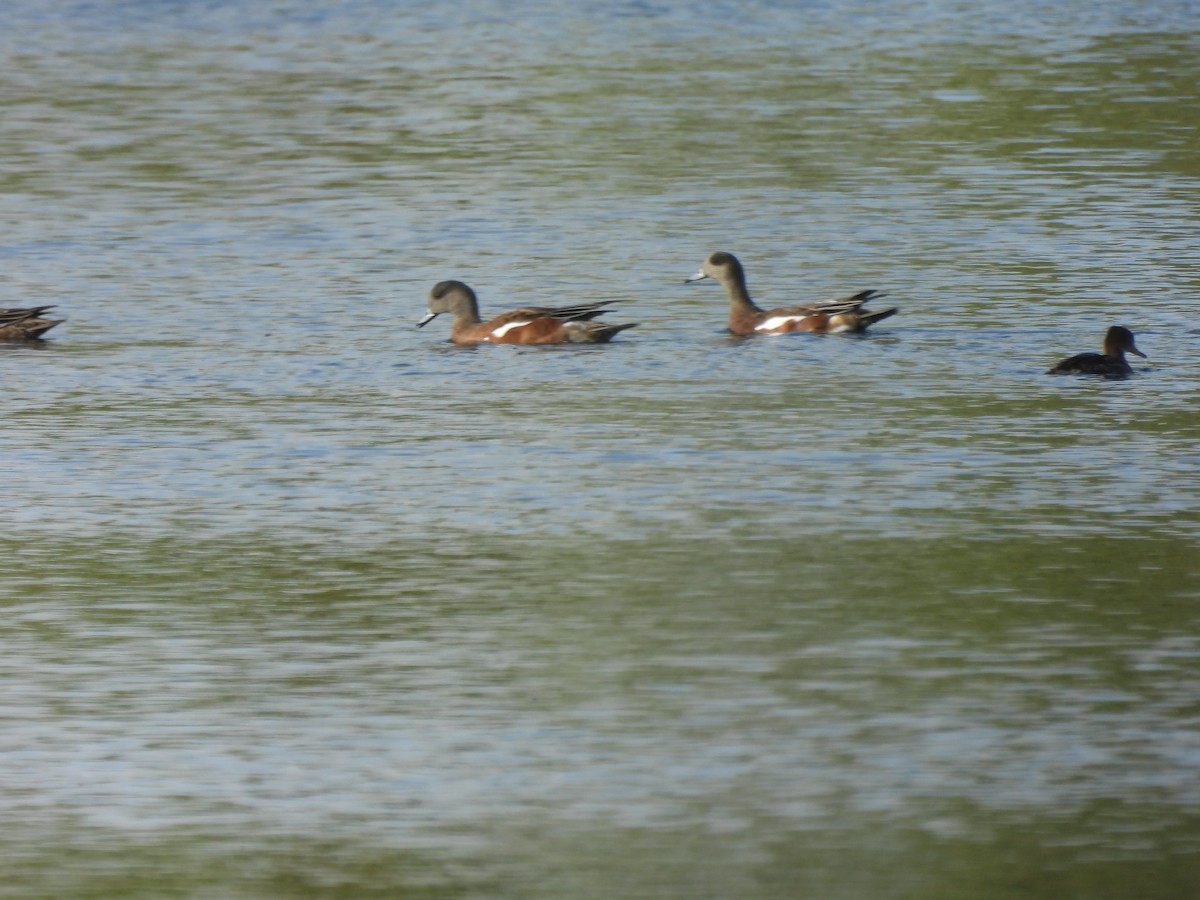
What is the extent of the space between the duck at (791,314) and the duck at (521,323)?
2.28 ft

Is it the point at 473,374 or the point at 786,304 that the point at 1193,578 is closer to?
the point at 473,374

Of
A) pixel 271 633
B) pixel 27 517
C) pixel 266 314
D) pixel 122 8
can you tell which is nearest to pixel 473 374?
pixel 266 314

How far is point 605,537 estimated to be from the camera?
35.0ft

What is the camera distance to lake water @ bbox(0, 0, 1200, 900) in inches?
291

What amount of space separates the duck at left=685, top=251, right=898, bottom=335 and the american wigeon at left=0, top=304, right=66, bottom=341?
14.6ft

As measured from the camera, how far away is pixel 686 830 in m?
→ 7.30

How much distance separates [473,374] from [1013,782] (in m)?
8.19

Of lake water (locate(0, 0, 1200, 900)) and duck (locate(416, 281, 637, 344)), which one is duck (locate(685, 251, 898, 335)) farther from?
duck (locate(416, 281, 637, 344))

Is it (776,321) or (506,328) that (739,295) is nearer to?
(776,321)

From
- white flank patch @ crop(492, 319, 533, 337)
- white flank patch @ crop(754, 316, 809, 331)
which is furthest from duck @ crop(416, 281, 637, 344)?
white flank patch @ crop(754, 316, 809, 331)

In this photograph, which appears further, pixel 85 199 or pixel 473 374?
pixel 85 199

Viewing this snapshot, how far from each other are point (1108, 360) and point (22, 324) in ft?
23.2

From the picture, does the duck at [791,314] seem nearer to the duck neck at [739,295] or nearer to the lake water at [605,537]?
the duck neck at [739,295]

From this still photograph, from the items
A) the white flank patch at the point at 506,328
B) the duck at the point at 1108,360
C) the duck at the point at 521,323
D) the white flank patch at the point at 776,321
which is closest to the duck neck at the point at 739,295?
the white flank patch at the point at 776,321
